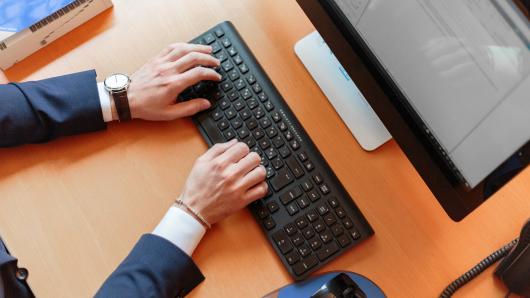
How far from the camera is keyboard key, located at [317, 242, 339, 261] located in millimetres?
712

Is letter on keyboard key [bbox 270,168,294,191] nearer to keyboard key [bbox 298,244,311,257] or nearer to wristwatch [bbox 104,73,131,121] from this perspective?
keyboard key [bbox 298,244,311,257]

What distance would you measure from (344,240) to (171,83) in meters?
0.36

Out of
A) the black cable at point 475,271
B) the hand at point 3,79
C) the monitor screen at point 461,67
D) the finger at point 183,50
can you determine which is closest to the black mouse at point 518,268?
the black cable at point 475,271

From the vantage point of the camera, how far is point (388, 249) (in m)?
0.74

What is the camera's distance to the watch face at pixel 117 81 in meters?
0.80

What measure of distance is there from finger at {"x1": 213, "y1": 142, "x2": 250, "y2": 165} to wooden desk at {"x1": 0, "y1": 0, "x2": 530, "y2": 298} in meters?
0.05

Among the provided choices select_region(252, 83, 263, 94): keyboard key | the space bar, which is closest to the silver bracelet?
the space bar

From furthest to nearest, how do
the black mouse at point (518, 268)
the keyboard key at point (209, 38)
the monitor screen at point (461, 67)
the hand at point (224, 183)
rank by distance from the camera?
the keyboard key at point (209, 38) → the hand at point (224, 183) → the black mouse at point (518, 268) → the monitor screen at point (461, 67)

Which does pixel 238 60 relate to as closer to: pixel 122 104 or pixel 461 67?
pixel 122 104

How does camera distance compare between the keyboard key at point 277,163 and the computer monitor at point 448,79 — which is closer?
the computer monitor at point 448,79

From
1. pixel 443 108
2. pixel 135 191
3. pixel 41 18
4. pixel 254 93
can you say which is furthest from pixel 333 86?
pixel 41 18

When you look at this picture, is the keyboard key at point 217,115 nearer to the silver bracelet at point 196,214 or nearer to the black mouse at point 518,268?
the silver bracelet at point 196,214

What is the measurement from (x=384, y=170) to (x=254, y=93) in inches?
9.3

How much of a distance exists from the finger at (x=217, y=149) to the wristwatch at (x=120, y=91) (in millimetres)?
146
